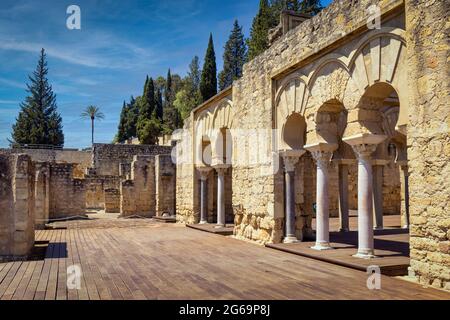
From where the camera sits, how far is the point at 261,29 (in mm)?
34438

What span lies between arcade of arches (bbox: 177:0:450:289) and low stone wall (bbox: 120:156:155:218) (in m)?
5.41

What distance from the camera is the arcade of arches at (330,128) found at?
5348 mm

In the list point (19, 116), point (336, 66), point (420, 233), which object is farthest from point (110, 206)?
point (19, 116)

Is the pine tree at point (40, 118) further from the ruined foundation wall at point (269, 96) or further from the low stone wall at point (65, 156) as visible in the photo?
the ruined foundation wall at point (269, 96)

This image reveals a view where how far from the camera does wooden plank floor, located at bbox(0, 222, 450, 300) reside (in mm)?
4984

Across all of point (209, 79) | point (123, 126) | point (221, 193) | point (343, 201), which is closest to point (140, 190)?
point (221, 193)

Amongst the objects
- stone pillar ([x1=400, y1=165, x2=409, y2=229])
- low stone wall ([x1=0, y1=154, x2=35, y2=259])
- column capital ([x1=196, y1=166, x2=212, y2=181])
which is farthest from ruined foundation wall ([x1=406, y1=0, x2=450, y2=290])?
column capital ([x1=196, y1=166, x2=212, y2=181])

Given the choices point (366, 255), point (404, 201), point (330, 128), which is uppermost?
point (330, 128)

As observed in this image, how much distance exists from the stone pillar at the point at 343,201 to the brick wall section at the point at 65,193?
11.1 metres

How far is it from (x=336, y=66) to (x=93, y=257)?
18.4 ft

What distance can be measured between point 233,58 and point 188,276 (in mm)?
39110

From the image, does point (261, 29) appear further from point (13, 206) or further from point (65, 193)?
point (13, 206)

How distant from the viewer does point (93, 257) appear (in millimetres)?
7891
